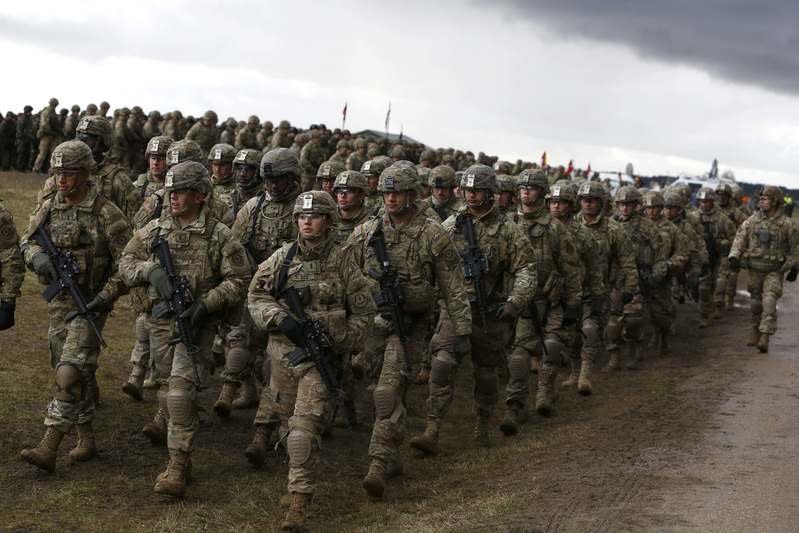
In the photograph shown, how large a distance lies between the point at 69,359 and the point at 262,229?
2.53 m

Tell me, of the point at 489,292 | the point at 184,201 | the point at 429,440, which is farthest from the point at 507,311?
the point at 184,201

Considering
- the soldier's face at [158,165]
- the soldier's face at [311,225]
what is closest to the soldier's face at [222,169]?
the soldier's face at [158,165]

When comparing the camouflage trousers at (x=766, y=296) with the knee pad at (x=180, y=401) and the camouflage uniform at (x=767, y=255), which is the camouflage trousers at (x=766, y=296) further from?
the knee pad at (x=180, y=401)

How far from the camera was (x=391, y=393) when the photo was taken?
865 centimetres

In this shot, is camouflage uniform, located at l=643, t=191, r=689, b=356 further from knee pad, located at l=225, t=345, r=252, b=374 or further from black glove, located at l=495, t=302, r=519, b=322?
knee pad, located at l=225, t=345, r=252, b=374

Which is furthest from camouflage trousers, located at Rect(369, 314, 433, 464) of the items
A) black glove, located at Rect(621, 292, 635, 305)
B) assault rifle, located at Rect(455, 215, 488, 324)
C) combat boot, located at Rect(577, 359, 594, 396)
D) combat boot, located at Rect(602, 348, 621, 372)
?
combat boot, located at Rect(602, 348, 621, 372)

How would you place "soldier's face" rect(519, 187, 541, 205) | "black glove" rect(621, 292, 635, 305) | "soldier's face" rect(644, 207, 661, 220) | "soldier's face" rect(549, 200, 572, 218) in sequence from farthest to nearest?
"soldier's face" rect(644, 207, 661, 220) → "black glove" rect(621, 292, 635, 305) → "soldier's face" rect(549, 200, 572, 218) → "soldier's face" rect(519, 187, 541, 205)

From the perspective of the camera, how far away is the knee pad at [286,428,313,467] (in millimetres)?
7582

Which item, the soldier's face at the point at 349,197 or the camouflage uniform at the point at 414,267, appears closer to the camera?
the camouflage uniform at the point at 414,267

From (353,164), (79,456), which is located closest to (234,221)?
(79,456)

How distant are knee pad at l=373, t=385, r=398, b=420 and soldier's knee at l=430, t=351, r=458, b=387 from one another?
45.0 inches

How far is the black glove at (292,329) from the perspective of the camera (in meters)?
7.59

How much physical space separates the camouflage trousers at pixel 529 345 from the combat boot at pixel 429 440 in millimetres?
1416

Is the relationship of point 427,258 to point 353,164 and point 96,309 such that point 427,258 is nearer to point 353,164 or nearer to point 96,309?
point 96,309
